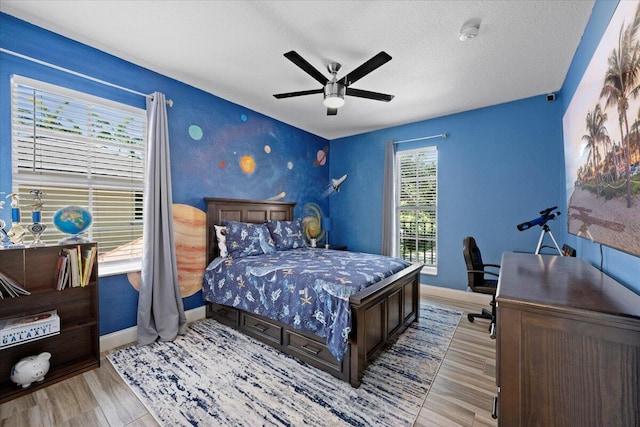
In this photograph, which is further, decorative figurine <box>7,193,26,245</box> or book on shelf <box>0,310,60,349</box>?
decorative figurine <box>7,193,26,245</box>

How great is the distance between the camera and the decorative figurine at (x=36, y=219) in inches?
73.0

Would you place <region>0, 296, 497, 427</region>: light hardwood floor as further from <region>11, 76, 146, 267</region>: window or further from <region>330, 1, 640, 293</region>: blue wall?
<region>330, 1, 640, 293</region>: blue wall

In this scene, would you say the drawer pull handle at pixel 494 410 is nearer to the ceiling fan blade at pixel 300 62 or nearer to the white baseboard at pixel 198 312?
the white baseboard at pixel 198 312

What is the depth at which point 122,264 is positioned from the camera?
8.39ft

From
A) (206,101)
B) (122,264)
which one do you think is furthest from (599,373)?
(206,101)

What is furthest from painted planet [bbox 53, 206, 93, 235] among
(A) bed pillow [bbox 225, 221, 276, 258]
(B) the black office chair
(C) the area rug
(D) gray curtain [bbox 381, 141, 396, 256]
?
(D) gray curtain [bbox 381, 141, 396, 256]

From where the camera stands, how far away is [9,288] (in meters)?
1.78

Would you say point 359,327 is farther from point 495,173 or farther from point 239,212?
point 495,173

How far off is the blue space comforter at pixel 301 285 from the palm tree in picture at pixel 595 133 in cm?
157

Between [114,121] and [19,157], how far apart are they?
2.48 feet

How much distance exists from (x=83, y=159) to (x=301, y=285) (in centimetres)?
226

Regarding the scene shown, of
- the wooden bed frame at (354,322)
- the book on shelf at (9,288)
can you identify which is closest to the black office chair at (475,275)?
the wooden bed frame at (354,322)

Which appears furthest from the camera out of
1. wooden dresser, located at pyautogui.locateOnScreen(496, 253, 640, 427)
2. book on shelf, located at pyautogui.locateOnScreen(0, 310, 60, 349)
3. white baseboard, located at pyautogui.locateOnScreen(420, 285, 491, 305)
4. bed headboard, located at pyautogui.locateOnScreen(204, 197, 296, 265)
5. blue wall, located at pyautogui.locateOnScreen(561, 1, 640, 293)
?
white baseboard, located at pyautogui.locateOnScreen(420, 285, 491, 305)

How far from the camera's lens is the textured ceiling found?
188 centimetres
